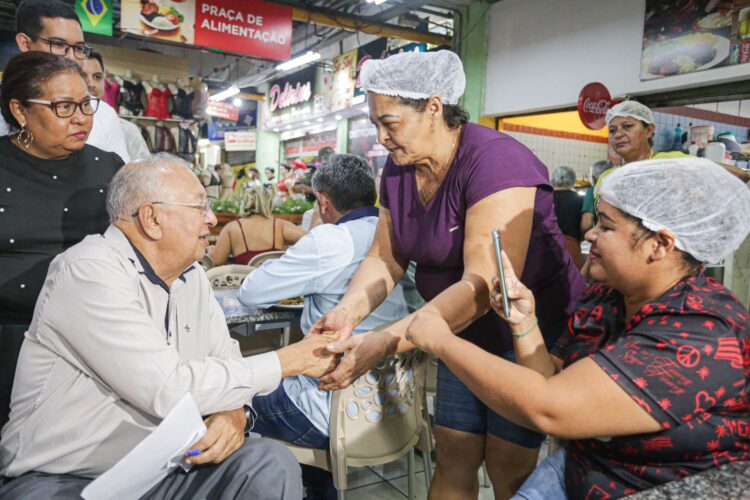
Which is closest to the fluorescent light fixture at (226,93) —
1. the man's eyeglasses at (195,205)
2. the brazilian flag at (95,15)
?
the brazilian flag at (95,15)

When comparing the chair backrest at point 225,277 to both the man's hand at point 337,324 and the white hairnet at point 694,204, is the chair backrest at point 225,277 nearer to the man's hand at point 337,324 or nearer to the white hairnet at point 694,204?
the man's hand at point 337,324

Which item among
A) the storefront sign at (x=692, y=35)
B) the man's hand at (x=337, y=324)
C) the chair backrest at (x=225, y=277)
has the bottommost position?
the chair backrest at (x=225, y=277)

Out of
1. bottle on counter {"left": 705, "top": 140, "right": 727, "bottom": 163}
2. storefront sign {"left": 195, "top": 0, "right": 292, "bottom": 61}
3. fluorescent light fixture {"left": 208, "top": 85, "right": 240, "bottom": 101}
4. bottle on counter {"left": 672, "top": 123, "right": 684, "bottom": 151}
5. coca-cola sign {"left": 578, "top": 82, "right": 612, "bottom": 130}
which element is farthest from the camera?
fluorescent light fixture {"left": 208, "top": 85, "right": 240, "bottom": 101}

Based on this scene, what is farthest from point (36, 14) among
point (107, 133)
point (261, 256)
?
point (261, 256)

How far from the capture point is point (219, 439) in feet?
5.60

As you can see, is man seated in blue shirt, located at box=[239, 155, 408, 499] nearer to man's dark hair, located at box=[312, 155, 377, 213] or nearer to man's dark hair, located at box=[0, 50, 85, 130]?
man's dark hair, located at box=[312, 155, 377, 213]

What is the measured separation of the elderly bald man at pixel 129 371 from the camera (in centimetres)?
155

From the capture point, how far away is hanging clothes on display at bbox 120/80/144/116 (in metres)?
8.06

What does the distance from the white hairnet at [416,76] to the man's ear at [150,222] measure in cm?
88

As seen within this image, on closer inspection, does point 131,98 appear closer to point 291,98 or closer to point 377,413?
point 377,413

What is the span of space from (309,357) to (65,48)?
188cm

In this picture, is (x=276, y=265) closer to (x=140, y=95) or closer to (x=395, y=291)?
(x=395, y=291)

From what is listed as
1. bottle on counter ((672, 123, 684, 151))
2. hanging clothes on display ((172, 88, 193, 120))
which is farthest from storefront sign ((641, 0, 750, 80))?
hanging clothes on display ((172, 88, 193, 120))

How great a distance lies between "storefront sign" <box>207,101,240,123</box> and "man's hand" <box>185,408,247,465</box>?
16.4 metres
